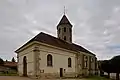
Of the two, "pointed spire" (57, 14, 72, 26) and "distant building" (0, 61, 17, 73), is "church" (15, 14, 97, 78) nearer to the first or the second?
"pointed spire" (57, 14, 72, 26)

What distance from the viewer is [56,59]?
35.2 metres

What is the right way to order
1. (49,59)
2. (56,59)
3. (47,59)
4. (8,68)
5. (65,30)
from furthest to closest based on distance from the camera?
(8,68) < (65,30) < (56,59) < (49,59) < (47,59)

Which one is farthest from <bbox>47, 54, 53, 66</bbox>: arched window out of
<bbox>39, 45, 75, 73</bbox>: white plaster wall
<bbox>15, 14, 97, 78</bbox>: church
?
<bbox>39, 45, 75, 73</bbox>: white plaster wall

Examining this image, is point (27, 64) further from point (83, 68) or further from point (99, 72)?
point (99, 72)

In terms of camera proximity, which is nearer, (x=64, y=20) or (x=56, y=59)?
(x=56, y=59)

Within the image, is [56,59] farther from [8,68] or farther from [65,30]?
[8,68]

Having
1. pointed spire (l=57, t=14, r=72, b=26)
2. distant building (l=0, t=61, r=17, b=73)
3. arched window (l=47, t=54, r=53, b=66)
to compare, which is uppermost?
pointed spire (l=57, t=14, r=72, b=26)

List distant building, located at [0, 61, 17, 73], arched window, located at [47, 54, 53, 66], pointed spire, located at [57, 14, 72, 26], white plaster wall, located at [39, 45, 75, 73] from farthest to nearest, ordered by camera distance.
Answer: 1. distant building, located at [0, 61, 17, 73]
2. pointed spire, located at [57, 14, 72, 26]
3. arched window, located at [47, 54, 53, 66]
4. white plaster wall, located at [39, 45, 75, 73]

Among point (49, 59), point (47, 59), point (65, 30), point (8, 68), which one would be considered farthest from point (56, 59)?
point (8, 68)

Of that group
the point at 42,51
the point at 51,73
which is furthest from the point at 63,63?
the point at 42,51

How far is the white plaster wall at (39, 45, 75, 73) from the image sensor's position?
105ft

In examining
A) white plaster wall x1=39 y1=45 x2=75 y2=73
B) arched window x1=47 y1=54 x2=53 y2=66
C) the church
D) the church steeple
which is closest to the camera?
the church

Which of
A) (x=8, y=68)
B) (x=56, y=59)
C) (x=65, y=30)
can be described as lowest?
(x=8, y=68)

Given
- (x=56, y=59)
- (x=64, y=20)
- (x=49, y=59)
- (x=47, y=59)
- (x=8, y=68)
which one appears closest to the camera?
(x=47, y=59)
